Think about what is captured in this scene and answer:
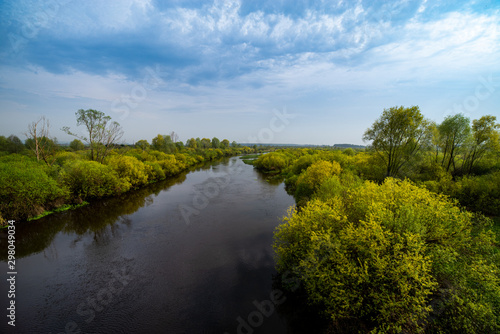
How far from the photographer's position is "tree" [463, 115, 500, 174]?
2266 cm

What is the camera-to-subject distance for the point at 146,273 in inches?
568

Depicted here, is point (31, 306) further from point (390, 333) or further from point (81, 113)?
point (81, 113)

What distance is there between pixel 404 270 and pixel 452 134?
97.2 feet

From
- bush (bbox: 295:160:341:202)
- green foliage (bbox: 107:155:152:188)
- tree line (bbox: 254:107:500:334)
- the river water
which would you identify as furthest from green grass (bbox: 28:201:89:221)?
bush (bbox: 295:160:341:202)

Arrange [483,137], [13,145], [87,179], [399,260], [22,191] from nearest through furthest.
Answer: [399,260] < [22,191] < [483,137] < [87,179] < [13,145]

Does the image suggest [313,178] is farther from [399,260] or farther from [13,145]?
[13,145]

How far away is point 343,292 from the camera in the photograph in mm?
8867

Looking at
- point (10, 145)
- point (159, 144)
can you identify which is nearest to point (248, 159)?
point (159, 144)

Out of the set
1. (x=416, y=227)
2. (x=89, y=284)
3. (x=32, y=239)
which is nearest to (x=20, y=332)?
(x=89, y=284)

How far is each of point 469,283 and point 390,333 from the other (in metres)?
4.45

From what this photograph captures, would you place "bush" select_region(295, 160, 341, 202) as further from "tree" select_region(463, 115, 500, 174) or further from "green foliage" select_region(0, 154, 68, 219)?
"green foliage" select_region(0, 154, 68, 219)

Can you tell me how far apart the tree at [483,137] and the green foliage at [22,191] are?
52.9m

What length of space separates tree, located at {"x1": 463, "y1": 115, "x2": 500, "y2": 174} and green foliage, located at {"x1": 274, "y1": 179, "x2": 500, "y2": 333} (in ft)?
71.8

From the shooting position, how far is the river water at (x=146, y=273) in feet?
35.4
